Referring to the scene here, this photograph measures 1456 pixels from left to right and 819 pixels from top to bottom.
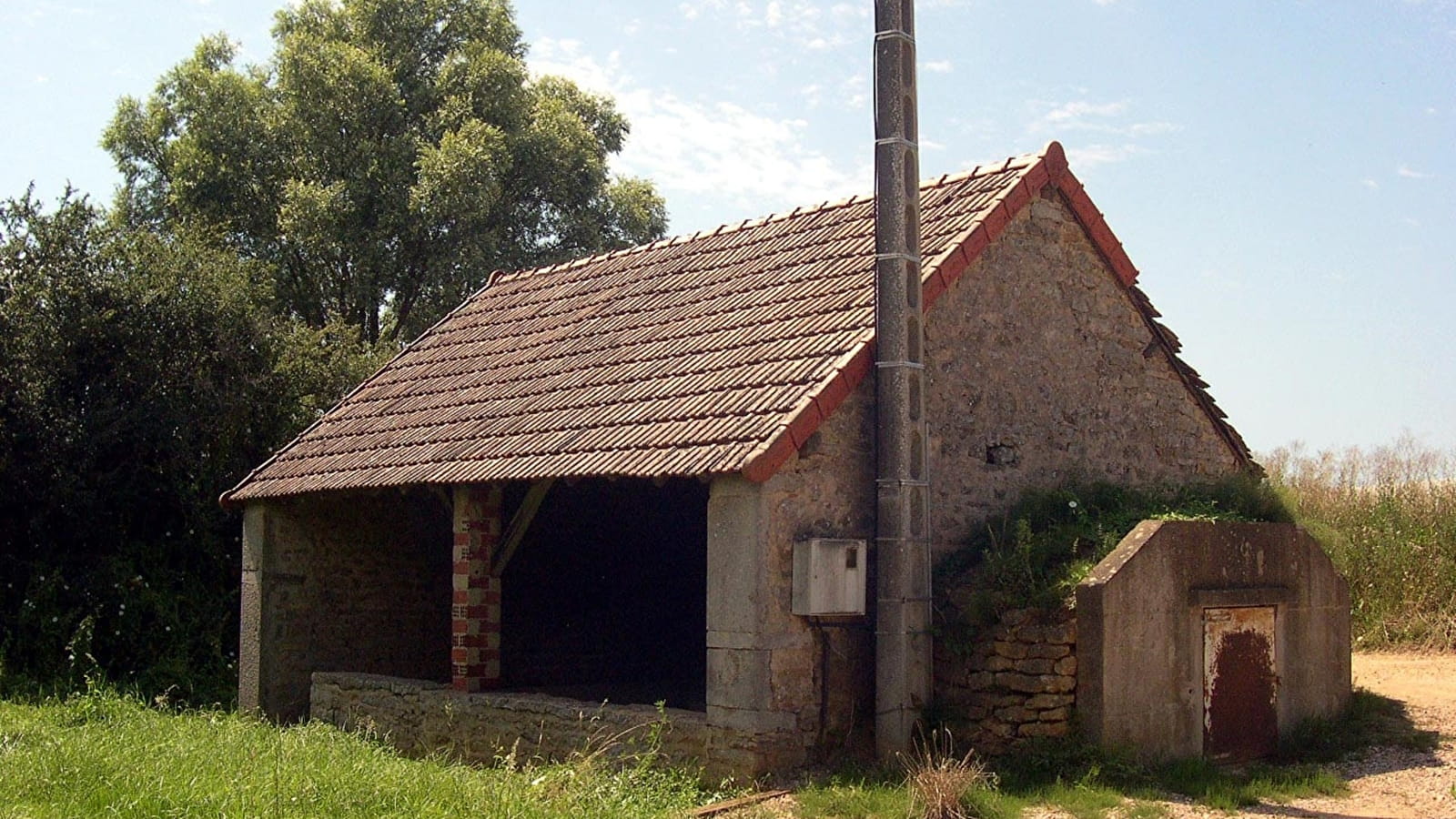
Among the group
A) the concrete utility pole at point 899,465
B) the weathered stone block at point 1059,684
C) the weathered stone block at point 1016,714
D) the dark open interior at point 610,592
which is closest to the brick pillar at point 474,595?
the dark open interior at point 610,592

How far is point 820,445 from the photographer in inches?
366

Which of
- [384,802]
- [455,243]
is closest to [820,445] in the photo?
[384,802]

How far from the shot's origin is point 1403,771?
9.77m

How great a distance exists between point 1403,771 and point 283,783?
23.5 feet

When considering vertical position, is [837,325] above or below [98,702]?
above

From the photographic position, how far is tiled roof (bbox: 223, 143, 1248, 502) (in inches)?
374

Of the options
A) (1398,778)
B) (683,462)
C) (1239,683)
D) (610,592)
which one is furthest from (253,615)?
(1398,778)

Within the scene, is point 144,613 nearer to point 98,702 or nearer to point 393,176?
point 98,702

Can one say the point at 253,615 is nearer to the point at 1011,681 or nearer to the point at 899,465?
the point at 899,465

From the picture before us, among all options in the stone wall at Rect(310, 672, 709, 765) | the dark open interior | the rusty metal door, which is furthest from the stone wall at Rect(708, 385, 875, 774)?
the dark open interior

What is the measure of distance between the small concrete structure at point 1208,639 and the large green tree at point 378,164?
15648 mm

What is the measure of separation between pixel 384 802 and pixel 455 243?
16.8 metres

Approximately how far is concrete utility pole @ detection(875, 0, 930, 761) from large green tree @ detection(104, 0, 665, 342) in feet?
48.6

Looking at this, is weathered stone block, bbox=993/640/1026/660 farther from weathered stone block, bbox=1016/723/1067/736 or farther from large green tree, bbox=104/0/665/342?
large green tree, bbox=104/0/665/342
